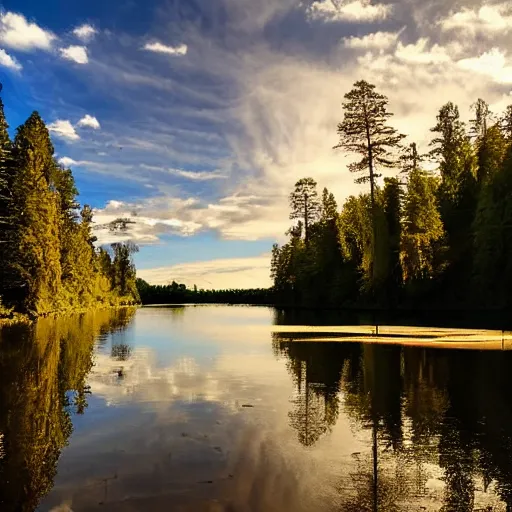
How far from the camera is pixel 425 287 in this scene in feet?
188

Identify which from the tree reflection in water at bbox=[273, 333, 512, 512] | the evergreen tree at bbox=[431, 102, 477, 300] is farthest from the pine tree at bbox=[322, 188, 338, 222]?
the tree reflection in water at bbox=[273, 333, 512, 512]

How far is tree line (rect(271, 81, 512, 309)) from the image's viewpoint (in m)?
49.5

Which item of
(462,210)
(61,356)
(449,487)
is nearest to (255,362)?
(61,356)

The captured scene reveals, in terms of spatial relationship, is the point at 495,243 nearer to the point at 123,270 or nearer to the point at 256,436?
the point at 256,436

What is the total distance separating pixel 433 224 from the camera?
57406 mm

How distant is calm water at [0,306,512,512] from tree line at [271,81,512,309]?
3305cm

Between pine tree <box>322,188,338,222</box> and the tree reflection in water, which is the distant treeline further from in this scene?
the tree reflection in water

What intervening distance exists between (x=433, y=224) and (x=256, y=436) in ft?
170

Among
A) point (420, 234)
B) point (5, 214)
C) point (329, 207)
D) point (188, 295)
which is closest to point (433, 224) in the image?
point (420, 234)

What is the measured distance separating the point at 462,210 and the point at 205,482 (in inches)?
2355

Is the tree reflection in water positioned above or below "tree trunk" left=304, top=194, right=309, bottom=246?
below

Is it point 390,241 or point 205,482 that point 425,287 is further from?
point 205,482

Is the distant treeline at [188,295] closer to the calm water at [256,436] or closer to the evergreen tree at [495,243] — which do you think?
the evergreen tree at [495,243]

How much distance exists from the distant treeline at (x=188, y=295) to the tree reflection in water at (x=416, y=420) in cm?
13046
